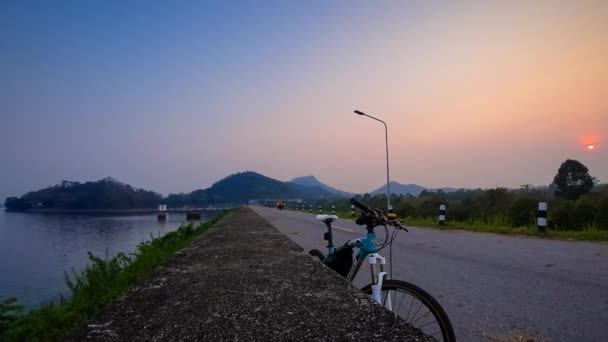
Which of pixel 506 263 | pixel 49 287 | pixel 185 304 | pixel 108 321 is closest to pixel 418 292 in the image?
pixel 185 304

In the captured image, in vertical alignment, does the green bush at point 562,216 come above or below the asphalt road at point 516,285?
above

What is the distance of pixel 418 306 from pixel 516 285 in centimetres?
258

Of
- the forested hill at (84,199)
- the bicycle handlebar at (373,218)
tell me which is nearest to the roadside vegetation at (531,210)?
the bicycle handlebar at (373,218)

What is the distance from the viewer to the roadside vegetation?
9977 mm

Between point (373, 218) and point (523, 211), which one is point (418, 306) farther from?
point (523, 211)

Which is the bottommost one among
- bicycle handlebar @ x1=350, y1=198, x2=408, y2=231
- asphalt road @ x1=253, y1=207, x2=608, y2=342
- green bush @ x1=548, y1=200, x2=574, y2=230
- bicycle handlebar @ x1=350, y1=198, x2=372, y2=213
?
asphalt road @ x1=253, y1=207, x2=608, y2=342

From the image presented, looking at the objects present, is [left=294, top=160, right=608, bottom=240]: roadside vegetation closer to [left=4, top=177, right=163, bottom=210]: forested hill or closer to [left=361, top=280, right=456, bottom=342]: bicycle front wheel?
[left=361, top=280, right=456, bottom=342]: bicycle front wheel

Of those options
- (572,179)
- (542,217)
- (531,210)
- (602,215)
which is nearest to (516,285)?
(542,217)

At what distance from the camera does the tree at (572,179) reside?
75.7 feet

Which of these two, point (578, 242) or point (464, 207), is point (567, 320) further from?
point (464, 207)

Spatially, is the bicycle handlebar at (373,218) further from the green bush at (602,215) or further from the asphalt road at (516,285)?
the green bush at (602,215)

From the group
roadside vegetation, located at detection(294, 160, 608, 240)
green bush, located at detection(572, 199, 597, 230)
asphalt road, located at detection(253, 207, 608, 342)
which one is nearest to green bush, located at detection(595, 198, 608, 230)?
roadside vegetation, located at detection(294, 160, 608, 240)

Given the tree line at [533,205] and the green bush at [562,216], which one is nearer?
the tree line at [533,205]

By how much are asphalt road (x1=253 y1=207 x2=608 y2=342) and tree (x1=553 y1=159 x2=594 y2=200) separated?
803 inches
